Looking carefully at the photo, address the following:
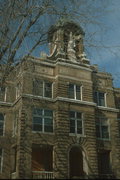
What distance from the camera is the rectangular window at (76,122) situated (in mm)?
28286

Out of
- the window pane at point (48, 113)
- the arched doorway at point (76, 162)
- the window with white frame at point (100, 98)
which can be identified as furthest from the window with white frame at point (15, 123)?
the window with white frame at point (100, 98)

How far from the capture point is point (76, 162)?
96.5 feet

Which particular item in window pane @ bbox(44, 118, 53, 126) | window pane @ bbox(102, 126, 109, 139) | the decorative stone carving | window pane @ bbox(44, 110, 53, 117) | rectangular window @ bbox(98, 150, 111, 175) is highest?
the decorative stone carving

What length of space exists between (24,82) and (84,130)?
8397 mm

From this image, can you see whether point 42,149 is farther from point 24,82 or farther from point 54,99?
point 24,82

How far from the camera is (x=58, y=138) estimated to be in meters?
26.7

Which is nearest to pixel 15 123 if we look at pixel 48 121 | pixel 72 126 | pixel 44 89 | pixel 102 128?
pixel 48 121

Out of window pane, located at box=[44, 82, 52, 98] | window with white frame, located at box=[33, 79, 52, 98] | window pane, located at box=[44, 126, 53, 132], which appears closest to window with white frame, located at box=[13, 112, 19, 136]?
window pane, located at box=[44, 126, 53, 132]

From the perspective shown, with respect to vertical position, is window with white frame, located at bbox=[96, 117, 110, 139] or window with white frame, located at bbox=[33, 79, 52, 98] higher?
window with white frame, located at bbox=[33, 79, 52, 98]

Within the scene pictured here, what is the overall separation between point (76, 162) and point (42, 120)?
21.2 feet

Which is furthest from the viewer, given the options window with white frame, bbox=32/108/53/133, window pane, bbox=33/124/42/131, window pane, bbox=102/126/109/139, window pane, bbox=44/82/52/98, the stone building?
window pane, bbox=102/126/109/139

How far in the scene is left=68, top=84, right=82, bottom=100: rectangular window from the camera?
97.7 feet

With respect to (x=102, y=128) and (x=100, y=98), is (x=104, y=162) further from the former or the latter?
(x=100, y=98)

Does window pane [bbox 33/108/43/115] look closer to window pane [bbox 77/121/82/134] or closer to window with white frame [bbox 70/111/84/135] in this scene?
window with white frame [bbox 70/111/84/135]
